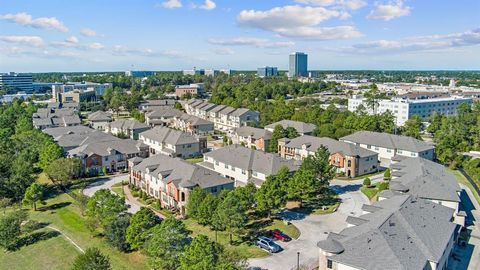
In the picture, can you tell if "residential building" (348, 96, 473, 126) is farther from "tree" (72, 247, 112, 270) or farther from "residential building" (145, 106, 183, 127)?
"tree" (72, 247, 112, 270)

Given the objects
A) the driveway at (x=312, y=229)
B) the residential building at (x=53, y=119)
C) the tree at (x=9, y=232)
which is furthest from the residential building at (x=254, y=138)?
the tree at (x=9, y=232)

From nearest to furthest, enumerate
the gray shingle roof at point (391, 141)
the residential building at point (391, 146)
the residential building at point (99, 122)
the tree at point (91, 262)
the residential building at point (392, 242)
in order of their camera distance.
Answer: the residential building at point (392, 242), the tree at point (91, 262), the residential building at point (391, 146), the gray shingle roof at point (391, 141), the residential building at point (99, 122)

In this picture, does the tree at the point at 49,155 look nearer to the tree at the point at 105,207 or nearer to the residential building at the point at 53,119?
the tree at the point at 105,207

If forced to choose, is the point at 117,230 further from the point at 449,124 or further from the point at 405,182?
the point at 449,124

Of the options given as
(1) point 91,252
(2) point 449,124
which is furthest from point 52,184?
(2) point 449,124

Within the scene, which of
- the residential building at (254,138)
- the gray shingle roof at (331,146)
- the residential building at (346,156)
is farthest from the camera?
the residential building at (254,138)
